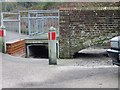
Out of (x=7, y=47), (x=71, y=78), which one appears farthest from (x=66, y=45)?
(x=71, y=78)

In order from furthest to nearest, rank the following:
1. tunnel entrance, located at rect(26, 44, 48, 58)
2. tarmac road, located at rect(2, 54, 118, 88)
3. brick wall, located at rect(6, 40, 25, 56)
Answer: tunnel entrance, located at rect(26, 44, 48, 58) < brick wall, located at rect(6, 40, 25, 56) < tarmac road, located at rect(2, 54, 118, 88)

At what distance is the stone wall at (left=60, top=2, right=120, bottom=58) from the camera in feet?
40.9

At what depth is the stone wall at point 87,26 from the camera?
12.5 m

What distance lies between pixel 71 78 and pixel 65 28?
5.90m

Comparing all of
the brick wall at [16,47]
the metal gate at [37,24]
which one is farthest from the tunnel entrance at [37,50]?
the brick wall at [16,47]

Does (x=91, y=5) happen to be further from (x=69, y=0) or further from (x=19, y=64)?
(x=19, y=64)

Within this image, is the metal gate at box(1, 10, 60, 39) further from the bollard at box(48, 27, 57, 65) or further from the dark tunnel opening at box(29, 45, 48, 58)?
the bollard at box(48, 27, 57, 65)

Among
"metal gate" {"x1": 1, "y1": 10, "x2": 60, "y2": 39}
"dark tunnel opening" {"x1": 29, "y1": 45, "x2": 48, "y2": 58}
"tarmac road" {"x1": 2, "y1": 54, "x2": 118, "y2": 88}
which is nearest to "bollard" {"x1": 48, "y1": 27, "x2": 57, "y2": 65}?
"tarmac road" {"x1": 2, "y1": 54, "x2": 118, "y2": 88}

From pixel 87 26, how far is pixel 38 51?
346 cm

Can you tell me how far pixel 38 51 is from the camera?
15070 mm

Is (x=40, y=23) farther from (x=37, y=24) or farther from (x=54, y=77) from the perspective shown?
(x=54, y=77)

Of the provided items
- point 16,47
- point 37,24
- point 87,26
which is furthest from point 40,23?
point 16,47

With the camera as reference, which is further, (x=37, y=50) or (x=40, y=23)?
(x=40, y=23)

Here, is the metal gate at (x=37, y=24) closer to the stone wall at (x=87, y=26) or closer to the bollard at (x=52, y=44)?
the stone wall at (x=87, y=26)
